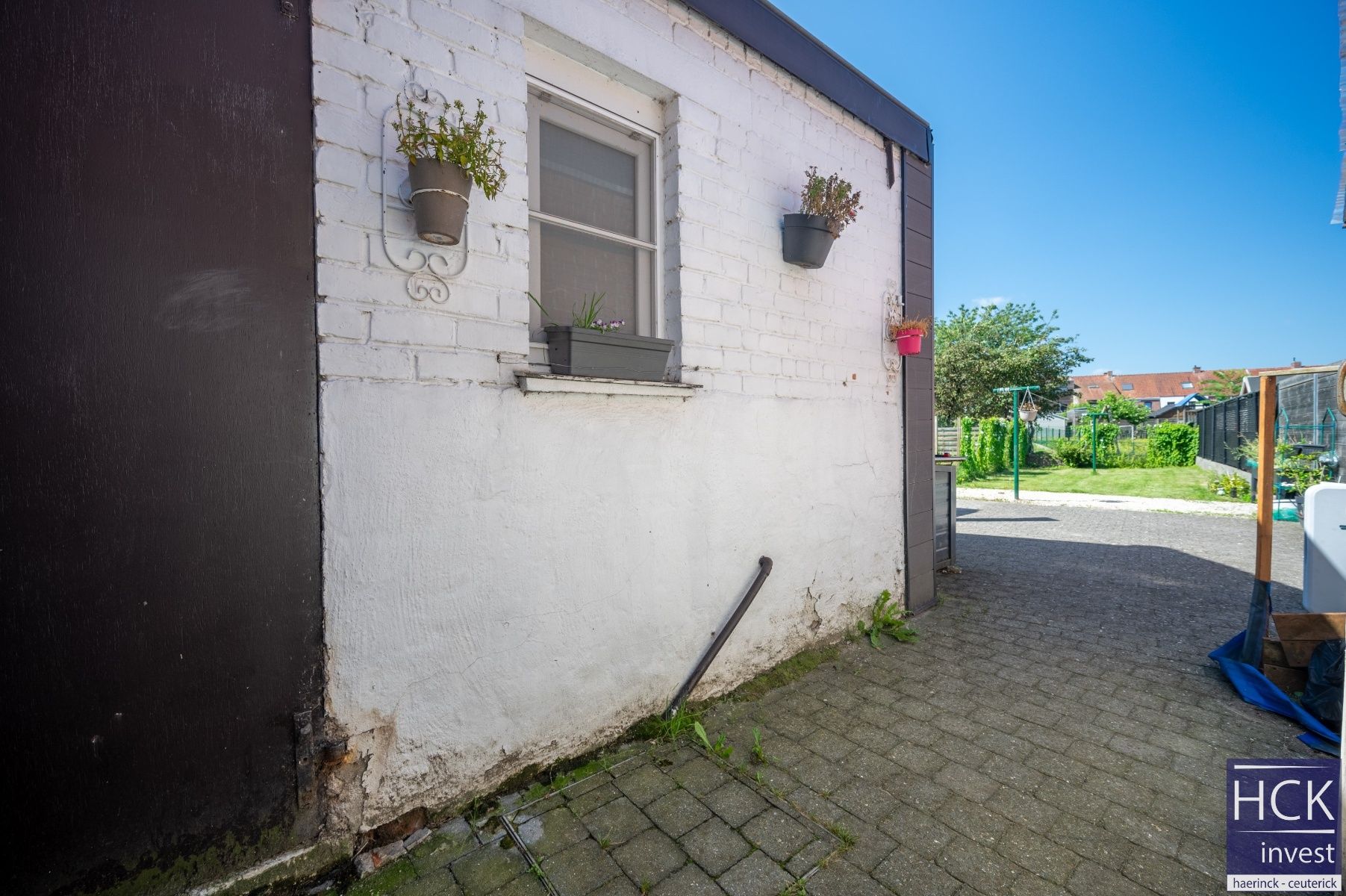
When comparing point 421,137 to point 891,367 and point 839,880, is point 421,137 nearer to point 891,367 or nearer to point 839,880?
point 839,880

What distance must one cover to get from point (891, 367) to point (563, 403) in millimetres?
2670

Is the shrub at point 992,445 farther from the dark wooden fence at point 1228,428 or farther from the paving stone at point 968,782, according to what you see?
the paving stone at point 968,782

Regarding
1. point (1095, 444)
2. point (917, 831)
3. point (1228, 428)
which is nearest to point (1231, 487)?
point (1228, 428)

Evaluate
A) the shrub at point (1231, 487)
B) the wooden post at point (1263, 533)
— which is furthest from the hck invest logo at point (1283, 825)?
the shrub at point (1231, 487)

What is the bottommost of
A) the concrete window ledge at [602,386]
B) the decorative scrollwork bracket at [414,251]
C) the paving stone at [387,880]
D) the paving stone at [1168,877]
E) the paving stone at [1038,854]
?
the paving stone at [387,880]

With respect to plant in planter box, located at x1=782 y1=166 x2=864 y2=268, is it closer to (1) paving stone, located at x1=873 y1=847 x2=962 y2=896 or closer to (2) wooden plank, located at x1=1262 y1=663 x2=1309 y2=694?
(1) paving stone, located at x1=873 y1=847 x2=962 y2=896

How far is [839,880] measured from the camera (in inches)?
69.4

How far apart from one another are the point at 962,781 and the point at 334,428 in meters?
2.65

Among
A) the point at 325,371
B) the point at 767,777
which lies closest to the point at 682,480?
the point at 767,777

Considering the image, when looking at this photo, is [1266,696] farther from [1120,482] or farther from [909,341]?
[1120,482]

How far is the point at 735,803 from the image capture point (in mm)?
2119

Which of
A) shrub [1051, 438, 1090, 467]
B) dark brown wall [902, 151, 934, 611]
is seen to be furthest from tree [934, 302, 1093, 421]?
dark brown wall [902, 151, 934, 611]

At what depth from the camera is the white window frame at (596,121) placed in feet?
7.99

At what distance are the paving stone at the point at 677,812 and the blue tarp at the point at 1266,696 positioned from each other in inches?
99.5
